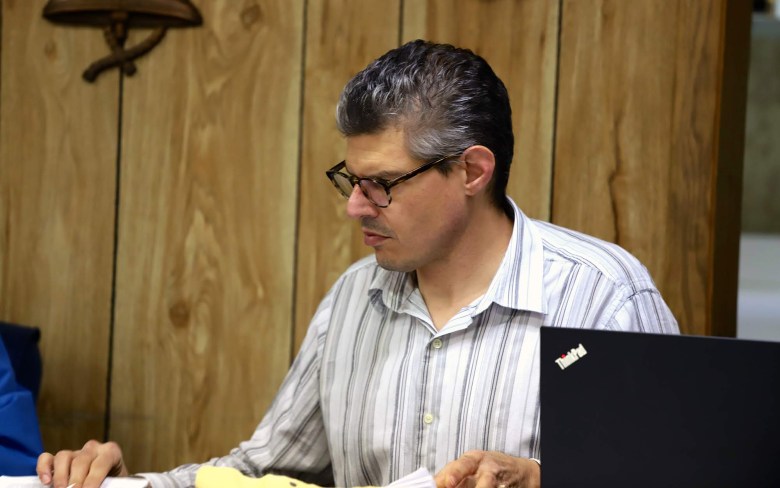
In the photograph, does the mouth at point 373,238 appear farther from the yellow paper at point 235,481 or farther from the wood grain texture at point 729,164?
the wood grain texture at point 729,164

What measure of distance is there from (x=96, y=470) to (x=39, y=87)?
1.13 m

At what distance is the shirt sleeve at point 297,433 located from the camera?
1.58 m

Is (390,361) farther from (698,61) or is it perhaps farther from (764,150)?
(764,150)

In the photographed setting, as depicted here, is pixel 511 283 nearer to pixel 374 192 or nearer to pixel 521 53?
pixel 374 192

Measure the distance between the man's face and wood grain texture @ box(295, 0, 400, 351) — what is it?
0.60m

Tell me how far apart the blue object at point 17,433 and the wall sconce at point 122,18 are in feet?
2.75

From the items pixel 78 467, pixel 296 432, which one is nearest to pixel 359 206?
pixel 296 432

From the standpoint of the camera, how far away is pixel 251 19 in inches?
83.0

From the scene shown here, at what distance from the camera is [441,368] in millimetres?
1492

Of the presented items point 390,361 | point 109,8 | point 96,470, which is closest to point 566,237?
point 390,361

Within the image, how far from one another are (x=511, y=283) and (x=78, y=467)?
654mm

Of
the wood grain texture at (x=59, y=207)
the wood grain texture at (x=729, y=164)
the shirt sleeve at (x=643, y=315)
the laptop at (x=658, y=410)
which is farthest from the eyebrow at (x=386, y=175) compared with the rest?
the wood grain texture at (x=59, y=207)

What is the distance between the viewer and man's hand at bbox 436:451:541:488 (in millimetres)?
1163

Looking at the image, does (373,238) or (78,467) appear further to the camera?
(373,238)
